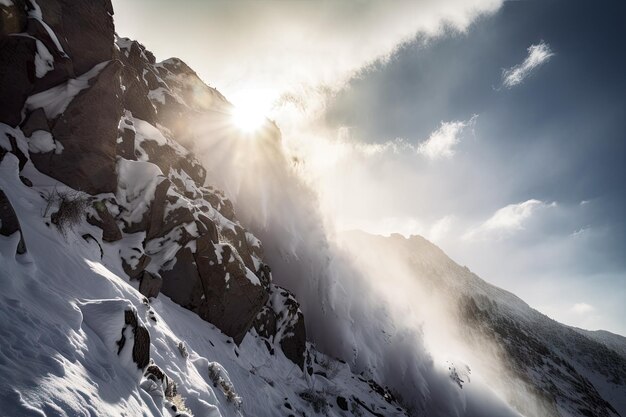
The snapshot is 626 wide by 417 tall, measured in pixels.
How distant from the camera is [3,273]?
16.9ft

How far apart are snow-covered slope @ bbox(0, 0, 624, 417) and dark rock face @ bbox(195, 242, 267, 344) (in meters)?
0.11

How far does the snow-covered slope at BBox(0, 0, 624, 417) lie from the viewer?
18.0 ft

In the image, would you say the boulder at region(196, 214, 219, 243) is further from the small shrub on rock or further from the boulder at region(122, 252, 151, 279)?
the small shrub on rock

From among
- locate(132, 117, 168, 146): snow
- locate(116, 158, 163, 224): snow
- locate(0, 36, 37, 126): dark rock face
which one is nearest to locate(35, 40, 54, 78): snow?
locate(0, 36, 37, 126): dark rock face

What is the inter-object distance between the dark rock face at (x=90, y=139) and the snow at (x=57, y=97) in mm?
239

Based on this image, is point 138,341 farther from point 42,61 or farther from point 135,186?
point 42,61

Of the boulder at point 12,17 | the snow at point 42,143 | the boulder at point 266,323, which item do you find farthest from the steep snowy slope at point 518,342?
the boulder at point 12,17

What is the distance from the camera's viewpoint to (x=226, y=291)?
20.1 m

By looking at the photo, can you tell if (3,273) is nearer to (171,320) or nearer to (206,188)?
(171,320)

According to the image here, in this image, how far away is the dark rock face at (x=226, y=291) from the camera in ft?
62.9

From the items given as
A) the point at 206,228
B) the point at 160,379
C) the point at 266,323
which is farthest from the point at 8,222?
the point at 266,323

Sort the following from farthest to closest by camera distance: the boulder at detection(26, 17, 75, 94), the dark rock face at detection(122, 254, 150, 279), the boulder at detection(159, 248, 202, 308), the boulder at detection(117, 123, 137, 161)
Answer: the boulder at detection(117, 123, 137, 161)
the boulder at detection(159, 248, 202, 308)
the dark rock face at detection(122, 254, 150, 279)
the boulder at detection(26, 17, 75, 94)

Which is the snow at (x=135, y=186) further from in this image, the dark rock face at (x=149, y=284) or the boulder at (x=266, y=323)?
the boulder at (x=266, y=323)

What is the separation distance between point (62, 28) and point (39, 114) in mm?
5552
